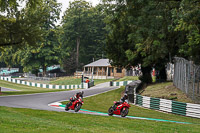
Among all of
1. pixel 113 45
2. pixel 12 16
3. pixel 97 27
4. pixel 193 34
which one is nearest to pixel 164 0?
pixel 193 34

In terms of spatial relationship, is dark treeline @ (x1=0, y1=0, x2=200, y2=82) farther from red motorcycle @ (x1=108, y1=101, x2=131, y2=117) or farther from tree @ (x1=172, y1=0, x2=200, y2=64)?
red motorcycle @ (x1=108, y1=101, x2=131, y2=117)

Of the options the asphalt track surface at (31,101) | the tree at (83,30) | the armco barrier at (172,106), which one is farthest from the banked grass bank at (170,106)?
the tree at (83,30)

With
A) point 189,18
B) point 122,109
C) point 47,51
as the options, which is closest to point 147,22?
point 189,18

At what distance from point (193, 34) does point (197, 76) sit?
2.81 m

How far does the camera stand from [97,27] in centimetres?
8725

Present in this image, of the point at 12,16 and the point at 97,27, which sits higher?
the point at 97,27

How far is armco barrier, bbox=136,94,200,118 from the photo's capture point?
1789 centimetres

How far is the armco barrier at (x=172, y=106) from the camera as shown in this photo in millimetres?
17891

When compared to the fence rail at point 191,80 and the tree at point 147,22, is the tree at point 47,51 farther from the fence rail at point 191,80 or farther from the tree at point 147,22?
the fence rail at point 191,80

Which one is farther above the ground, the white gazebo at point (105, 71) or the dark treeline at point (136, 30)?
the dark treeline at point (136, 30)

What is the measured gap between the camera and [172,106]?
1961 cm

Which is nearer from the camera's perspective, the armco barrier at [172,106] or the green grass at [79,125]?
the green grass at [79,125]

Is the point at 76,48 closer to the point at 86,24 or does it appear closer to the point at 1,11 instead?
the point at 86,24

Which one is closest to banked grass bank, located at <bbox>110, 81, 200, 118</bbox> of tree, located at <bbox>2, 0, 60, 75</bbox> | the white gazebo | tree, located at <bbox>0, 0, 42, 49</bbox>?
tree, located at <bbox>0, 0, 42, 49</bbox>
